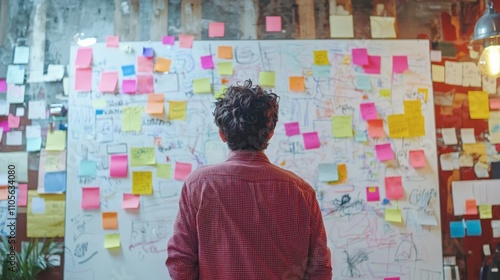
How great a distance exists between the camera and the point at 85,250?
227 centimetres

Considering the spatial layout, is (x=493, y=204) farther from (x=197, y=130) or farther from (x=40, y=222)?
(x=40, y=222)

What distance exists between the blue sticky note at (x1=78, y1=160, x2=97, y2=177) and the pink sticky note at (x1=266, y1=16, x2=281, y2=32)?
1231 mm

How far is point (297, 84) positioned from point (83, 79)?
1.19 meters

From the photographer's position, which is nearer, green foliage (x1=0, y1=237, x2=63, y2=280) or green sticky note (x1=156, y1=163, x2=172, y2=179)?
green foliage (x1=0, y1=237, x2=63, y2=280)

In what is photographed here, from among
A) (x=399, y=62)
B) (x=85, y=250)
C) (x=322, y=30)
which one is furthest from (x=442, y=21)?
(x=85, y=250)

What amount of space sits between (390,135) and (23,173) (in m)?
2.04

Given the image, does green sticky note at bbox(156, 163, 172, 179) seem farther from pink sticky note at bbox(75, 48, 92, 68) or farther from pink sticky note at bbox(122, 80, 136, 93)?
pink sticky note at bbox(75, 48, 92, 68)

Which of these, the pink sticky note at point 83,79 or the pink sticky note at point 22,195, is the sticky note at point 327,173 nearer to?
the pink sticky note at point 83,79

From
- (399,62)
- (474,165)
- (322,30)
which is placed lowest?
(474,165)

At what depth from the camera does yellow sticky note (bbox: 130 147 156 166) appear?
91.5 inches

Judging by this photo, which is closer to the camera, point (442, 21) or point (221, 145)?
point (221, 145)

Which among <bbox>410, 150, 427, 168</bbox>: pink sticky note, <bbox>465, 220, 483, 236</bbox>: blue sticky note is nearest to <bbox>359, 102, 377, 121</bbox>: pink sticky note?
<bbox>410, 150, 427, 168</bbox>: pink sticky note

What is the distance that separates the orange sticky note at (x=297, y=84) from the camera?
7.83 ft

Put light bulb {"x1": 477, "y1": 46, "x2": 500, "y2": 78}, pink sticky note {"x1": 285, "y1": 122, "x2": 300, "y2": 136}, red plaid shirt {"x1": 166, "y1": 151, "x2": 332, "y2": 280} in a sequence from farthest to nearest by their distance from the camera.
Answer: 1. pink sticky note {"x1": 285, "y1": 122, "x2": 300, "y2": 136}
2. light bulb {"x1": 477, "y1": 46, "x2": 500, "y2": 78}
3. red plaid shirt {"x1": 166, "y1": 151, "x2": 332, "y2": 280}
